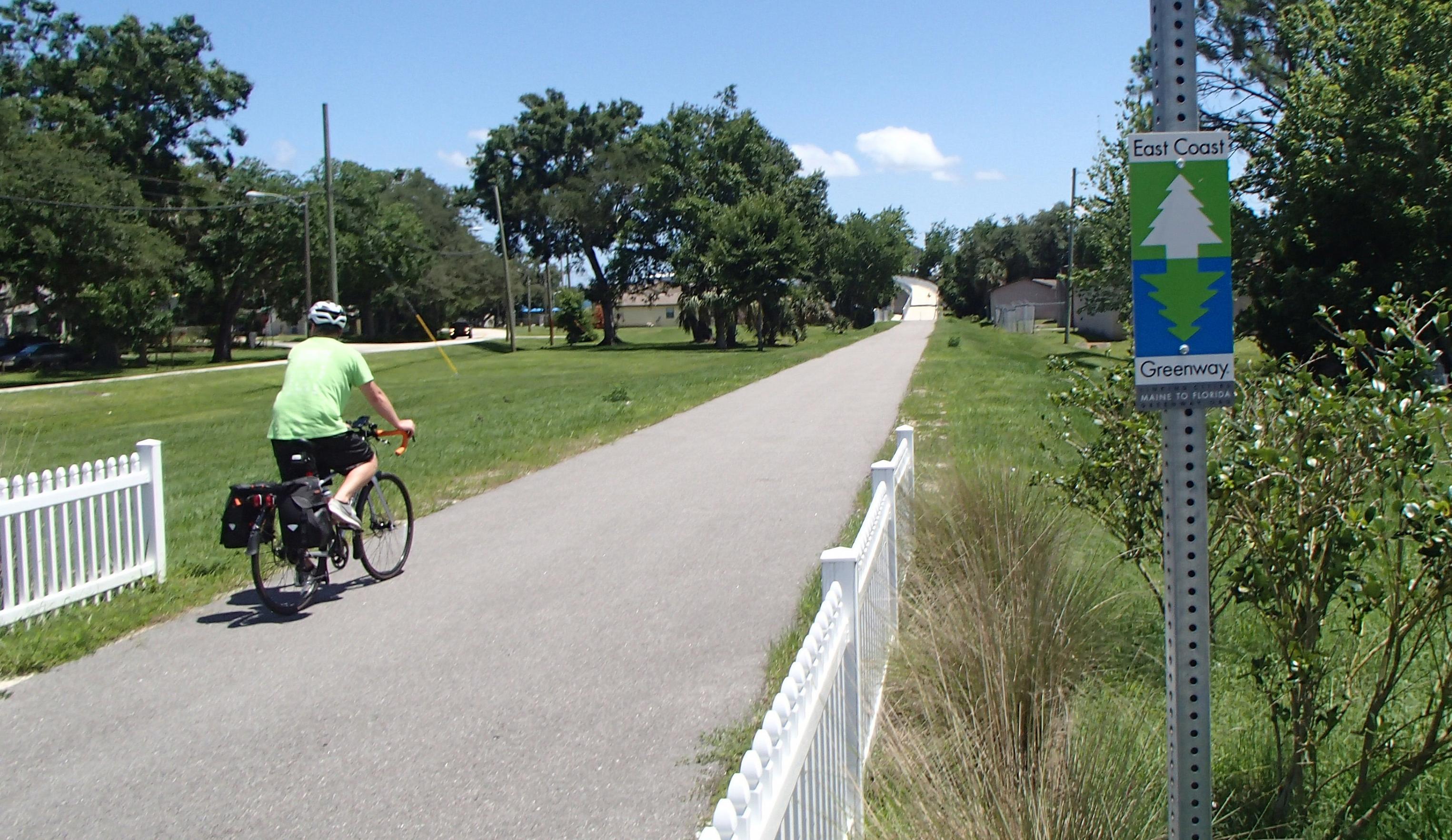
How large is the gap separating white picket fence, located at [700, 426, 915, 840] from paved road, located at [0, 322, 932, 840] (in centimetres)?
84

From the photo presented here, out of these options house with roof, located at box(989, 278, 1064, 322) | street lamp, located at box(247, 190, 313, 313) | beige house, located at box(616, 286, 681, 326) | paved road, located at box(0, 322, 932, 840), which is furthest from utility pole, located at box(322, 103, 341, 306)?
beige house, located at box(616, 286, 681, 326)

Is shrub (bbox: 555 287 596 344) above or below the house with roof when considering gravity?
below

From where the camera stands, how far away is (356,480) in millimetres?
7578

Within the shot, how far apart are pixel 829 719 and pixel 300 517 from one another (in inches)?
182

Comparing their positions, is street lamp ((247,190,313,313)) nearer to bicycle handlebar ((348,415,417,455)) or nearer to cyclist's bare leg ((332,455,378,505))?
bicycle handlebar ((348,415,417,455))

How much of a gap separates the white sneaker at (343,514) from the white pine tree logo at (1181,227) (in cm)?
577

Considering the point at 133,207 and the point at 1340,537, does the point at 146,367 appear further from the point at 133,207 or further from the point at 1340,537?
the point at 1340,537

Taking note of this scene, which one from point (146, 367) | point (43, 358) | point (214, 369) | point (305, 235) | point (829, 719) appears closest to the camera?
point (829, 719)

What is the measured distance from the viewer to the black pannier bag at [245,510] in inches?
271

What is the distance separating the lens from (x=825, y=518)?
9.92 meters

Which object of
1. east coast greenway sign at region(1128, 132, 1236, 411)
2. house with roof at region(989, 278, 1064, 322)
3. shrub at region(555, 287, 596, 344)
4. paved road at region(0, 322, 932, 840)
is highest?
house with roof at region(989, 278, 1064, 322)

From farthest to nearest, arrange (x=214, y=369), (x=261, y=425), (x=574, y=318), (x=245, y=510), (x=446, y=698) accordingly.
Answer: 1. (x=574, y=318)
2. (x=214, y=369)
3. (x=261, y=425)
4. (x=245, y=510)
5. (x=446, y=698)

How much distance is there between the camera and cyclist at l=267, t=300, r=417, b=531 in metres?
7.27

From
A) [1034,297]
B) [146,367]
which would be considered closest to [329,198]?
[146,367]
